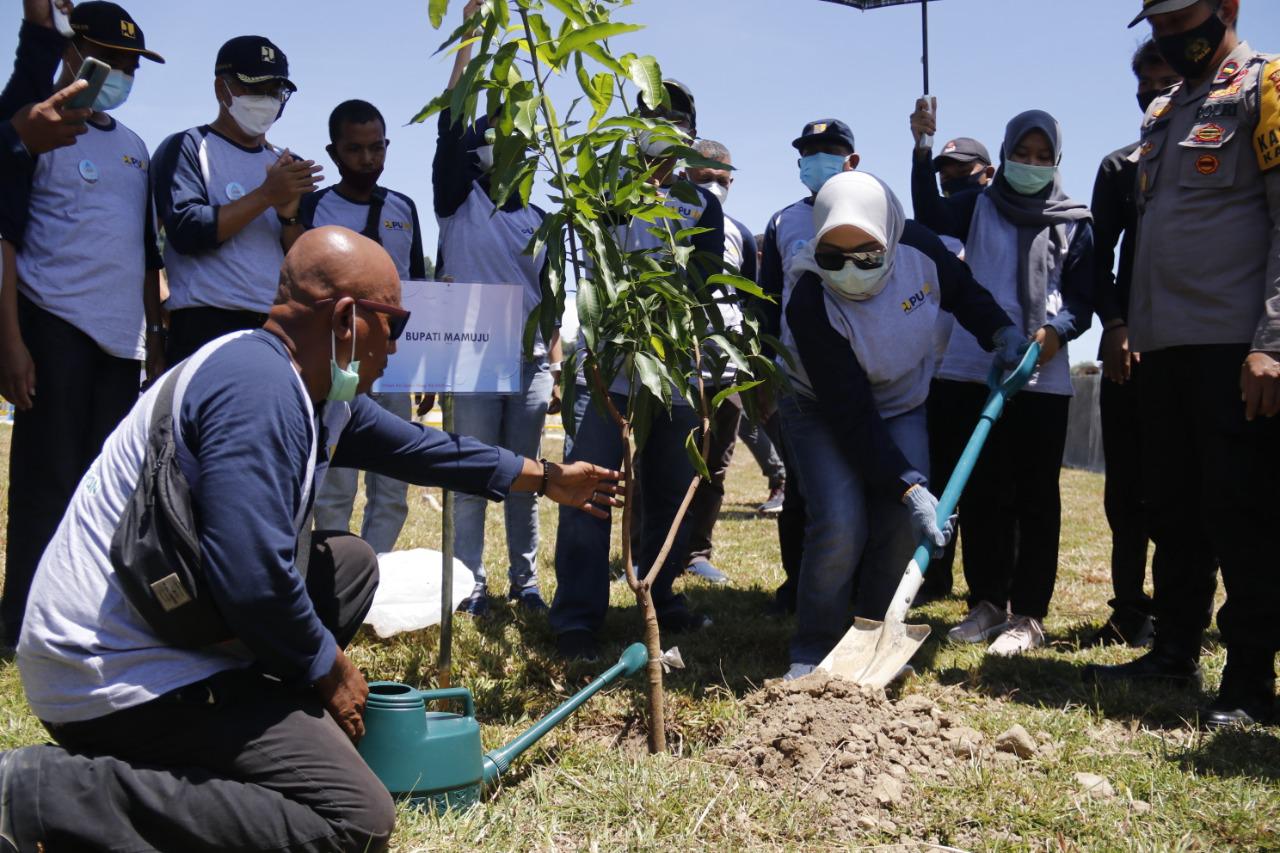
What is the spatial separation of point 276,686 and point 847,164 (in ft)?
12.8

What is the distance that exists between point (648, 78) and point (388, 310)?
862mm

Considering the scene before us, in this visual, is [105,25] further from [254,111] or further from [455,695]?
[455,695]

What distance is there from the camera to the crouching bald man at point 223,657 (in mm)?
2188

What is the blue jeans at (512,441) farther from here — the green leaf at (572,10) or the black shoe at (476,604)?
the green leaf at (572,10)

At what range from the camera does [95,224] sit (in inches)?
157

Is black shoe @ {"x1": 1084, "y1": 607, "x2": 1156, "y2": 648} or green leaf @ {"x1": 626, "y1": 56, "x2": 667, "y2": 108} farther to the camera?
black shoe @ {"x1": 1084, "y1": 607, "x2": 1156, "y2": 648}

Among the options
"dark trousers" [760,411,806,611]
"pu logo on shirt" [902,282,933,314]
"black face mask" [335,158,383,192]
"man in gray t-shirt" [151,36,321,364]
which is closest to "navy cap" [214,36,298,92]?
"man in gray t-shirt" [151,36,321,364]

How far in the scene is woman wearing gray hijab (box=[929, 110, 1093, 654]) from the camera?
450cm

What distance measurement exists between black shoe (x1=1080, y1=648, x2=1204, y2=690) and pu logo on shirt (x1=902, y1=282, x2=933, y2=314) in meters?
1.47

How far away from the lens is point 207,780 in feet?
7.46

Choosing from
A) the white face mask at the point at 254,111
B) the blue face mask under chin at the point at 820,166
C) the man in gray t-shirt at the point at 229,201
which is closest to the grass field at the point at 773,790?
the man in gray t-shirt at the point at 229,201

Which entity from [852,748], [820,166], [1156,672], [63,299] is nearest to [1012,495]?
[1156,672]

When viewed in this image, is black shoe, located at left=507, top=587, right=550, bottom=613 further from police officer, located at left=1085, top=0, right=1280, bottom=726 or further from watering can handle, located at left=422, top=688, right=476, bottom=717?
police officer, located at left=1085, top=0, right=1280, bottom=726

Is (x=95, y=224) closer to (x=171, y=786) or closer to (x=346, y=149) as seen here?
(x=346, y=149)
